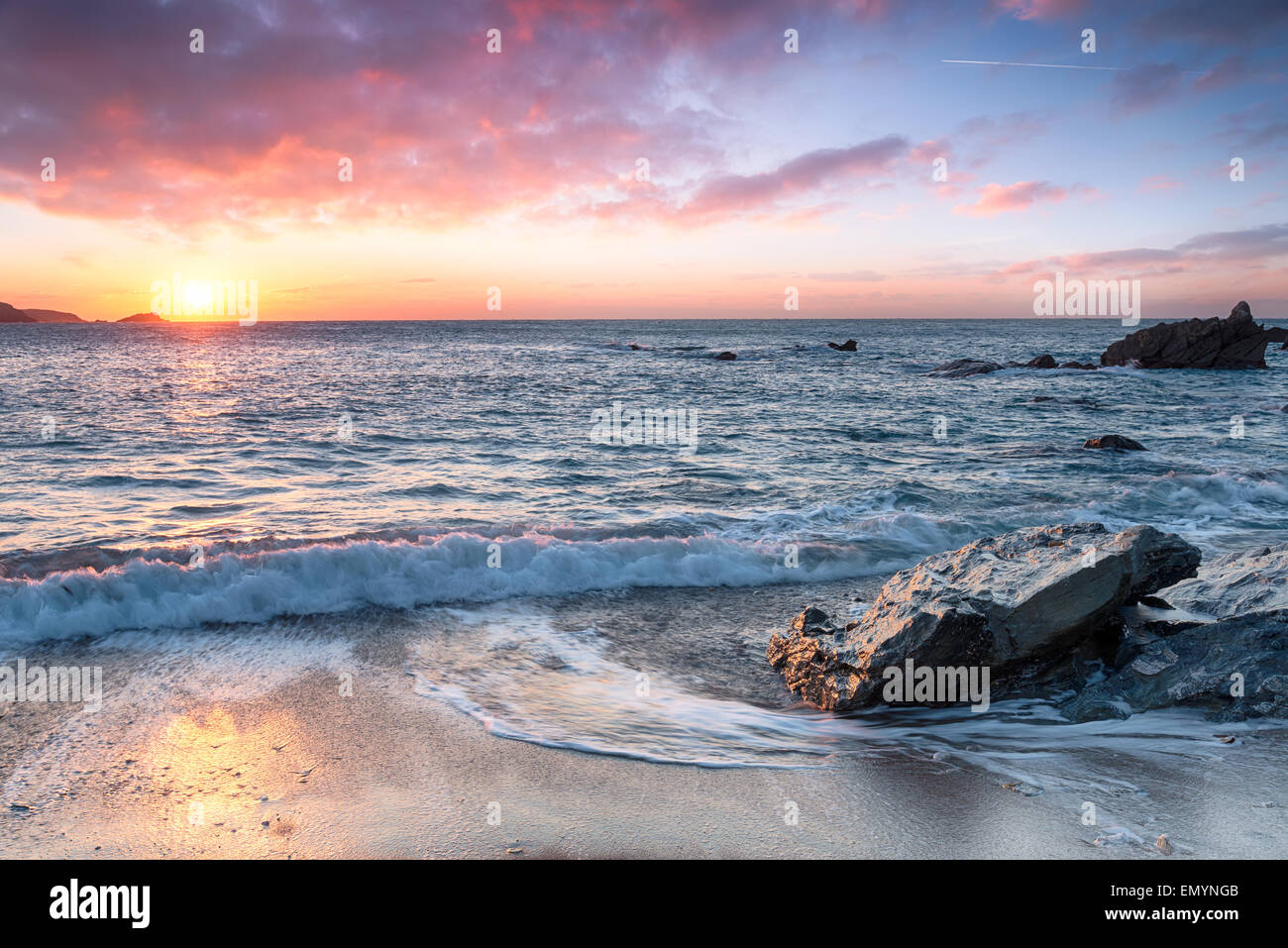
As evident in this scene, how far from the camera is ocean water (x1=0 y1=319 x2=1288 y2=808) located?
6.31 metres

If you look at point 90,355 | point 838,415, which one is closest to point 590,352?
point 90,355

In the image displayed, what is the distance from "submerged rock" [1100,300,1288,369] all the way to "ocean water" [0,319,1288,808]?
84.7 ft

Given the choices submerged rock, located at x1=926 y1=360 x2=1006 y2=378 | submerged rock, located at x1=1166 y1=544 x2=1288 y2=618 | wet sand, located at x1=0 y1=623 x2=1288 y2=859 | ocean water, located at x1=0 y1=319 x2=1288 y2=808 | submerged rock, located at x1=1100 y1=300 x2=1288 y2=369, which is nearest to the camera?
wet sand, located at x1=0 y1=623 x2=1288 y2=859

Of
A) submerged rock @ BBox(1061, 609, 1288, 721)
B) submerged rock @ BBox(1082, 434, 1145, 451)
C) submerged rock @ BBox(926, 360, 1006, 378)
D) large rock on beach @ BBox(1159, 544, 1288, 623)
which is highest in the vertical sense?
submerged rock @ BBox(926, 360, 1006, 378)

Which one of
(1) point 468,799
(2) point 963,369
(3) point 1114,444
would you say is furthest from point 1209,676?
Answer: (2) point 963,369

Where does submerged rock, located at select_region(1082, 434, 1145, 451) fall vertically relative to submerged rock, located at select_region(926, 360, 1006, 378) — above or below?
below

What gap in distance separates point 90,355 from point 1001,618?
70508 mm

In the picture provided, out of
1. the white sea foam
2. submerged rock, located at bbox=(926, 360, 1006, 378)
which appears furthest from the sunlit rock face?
submerged rock, located at bbox=(926, 360, 1006, 378)

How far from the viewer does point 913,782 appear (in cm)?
475

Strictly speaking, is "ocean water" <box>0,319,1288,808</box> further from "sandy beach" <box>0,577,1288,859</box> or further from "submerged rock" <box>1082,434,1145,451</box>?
"submerged rock" <box>1082,434,1145,451</box>

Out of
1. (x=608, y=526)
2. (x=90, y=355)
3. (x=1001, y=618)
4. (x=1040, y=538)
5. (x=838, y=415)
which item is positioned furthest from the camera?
(x=90, y=355)

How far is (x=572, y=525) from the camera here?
11641 mm

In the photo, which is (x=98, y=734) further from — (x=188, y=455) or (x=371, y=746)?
(x=188, y=455)

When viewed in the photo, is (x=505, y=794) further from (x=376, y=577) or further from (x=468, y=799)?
(x=376, y=577)
